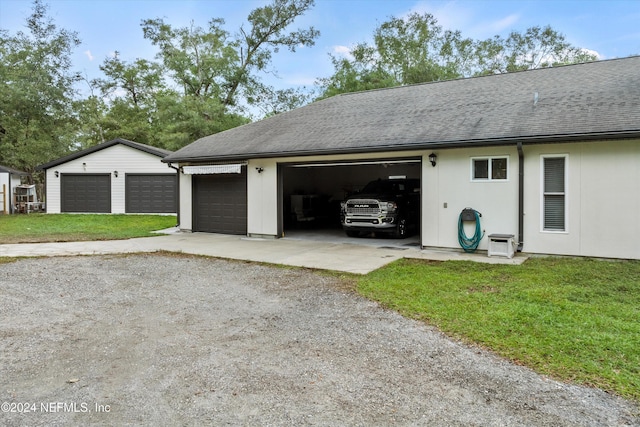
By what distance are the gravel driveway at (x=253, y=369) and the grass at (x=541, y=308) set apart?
0.28 metres

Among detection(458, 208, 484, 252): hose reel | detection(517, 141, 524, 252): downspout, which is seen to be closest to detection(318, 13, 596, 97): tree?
detection(458, 208, 484, 252): hose reel

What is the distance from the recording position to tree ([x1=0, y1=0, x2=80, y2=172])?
22.3 m

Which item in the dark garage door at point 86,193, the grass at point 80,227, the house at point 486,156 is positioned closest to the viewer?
the house at point 486,156

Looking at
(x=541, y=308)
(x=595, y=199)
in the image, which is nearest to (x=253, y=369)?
(x=541, y=308)

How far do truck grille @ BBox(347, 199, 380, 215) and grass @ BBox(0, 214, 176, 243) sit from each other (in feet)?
21.0

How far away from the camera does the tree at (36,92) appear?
2231 centimetres

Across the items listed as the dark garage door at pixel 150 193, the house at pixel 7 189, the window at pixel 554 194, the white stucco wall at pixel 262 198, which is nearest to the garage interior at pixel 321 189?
the white stucco wall at pixel 262 198

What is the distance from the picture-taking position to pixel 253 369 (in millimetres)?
3252

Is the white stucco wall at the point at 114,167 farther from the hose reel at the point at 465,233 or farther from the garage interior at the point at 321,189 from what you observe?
the hose reel at the point at 465,233

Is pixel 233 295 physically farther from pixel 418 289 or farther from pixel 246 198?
pixel 246 198

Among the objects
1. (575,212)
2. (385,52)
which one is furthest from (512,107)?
(385,52)

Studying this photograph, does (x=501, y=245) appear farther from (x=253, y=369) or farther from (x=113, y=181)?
(x=113, y=181)

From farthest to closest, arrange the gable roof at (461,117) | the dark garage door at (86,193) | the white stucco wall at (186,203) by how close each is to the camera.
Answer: the dark garage door at (86,193) → the white stucco wall at (186,203) → the gable roof at (461,117)

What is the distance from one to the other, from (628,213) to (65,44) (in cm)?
2956
